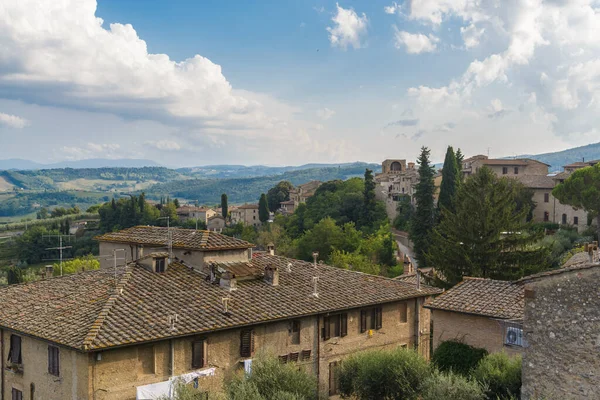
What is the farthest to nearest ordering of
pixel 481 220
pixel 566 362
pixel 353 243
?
pixel 353 243 < pixel 481 220 < pixel 566 362

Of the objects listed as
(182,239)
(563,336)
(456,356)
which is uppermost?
(182,239)

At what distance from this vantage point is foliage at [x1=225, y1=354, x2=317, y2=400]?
15.3 metres

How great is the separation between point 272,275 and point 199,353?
535 cm

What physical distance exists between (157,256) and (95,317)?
15.5 feet

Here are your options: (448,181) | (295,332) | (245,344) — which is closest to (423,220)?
(448,181)

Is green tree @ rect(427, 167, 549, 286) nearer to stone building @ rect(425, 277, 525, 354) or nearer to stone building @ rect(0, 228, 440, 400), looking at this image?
stone building @ rect(0, 228, 440, 400)

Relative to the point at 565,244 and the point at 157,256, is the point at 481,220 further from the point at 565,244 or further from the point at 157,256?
the point at 565,244

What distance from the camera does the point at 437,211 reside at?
6100cm

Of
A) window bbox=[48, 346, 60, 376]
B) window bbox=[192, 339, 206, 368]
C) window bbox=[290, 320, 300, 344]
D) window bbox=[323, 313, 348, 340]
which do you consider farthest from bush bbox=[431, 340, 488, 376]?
window bbox=[48, 346, 60, 376]

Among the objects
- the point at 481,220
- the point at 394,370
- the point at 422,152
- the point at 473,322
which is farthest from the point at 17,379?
the point at 422,152

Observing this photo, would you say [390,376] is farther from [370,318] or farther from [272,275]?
[272,275]

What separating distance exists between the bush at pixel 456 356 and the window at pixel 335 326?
12.3 feet

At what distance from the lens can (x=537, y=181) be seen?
7269 cm

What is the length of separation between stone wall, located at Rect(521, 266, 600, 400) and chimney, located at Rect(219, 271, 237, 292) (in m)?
11.3
